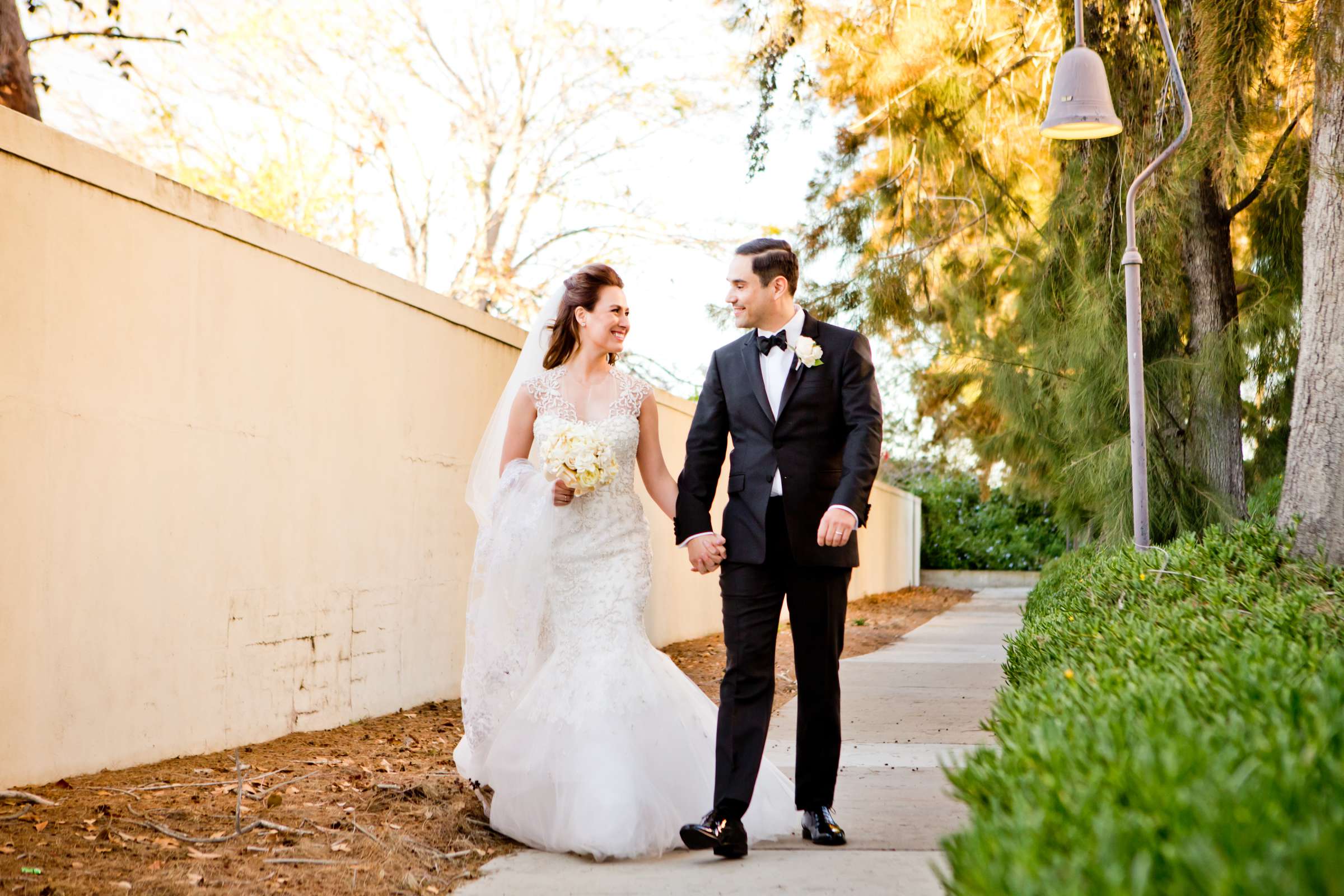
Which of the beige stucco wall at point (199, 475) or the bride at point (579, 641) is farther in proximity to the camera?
the beige stucco wall at point (199, 475)

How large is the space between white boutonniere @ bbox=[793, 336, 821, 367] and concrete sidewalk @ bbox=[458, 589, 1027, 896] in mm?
1419

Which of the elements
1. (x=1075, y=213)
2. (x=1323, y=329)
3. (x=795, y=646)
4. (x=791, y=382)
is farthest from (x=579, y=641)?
(x=1075, y=213)

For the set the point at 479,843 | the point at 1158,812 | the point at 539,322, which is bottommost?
the point at 479,843

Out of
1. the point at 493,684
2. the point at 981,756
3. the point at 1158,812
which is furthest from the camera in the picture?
the point at 493,684

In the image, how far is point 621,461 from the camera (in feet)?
15.6

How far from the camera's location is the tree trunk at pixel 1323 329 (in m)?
5.33

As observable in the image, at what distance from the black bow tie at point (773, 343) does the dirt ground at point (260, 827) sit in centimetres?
194

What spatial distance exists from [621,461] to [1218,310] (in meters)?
5.97

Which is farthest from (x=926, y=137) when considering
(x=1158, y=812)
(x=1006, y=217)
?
Answer: (x=1158, y=812)

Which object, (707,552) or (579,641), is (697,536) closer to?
(707,552)

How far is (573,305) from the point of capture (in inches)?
191

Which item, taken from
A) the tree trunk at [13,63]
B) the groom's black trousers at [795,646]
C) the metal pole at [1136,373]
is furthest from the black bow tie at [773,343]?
the tree trunk at [13,63]

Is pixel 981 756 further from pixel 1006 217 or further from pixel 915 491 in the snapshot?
pixel 915 491

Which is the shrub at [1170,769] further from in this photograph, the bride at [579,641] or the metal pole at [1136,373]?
the metal pole at [1136,373]
